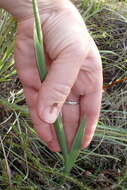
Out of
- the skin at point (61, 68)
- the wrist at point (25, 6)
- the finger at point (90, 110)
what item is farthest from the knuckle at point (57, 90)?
the wrist at point (25, 6)

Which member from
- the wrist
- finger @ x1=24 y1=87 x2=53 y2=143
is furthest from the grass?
the wrist

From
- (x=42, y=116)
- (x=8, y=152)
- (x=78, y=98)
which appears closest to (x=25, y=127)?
(x=8, y=152)

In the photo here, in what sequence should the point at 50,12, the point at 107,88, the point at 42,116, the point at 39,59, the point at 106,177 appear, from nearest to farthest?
the point at 39,59 → the point at 42,116 → the point at 50,12 → the point at 106,177 → the point at 107,88

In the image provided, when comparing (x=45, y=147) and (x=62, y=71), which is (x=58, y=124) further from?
(x=45, y=147)

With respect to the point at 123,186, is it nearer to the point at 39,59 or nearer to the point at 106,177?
the point at 106,177

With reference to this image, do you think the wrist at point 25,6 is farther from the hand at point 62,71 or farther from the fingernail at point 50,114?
the fingernail at point 50,114

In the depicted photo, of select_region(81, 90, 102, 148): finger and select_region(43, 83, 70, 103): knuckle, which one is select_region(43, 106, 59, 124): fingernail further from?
select_region(81, 90, 102, 148): finger
